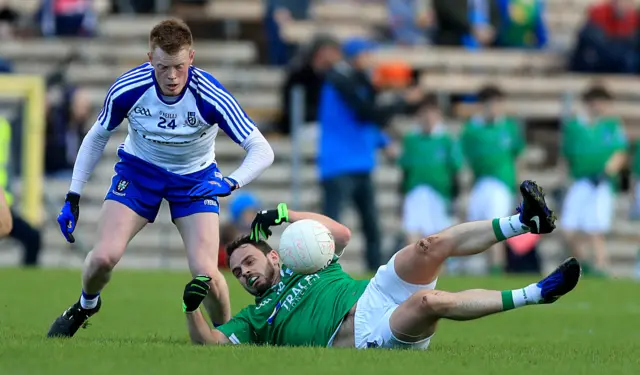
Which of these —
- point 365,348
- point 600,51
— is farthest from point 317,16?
point 365,348

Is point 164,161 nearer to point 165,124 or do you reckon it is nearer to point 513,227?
point 165,124

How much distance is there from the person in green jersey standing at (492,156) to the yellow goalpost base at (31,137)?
19.5ft

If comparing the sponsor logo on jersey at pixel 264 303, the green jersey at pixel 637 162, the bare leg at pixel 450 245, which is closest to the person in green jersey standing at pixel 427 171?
the green jersey at pixel 637 162

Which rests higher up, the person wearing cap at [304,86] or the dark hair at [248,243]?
the dark hair at [248,243]

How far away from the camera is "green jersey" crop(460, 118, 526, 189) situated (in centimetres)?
1845

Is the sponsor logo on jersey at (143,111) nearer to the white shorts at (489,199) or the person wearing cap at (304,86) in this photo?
the person wearing cap at (304,86)

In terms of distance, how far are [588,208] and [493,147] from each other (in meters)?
1.61

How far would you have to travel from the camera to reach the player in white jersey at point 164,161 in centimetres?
883

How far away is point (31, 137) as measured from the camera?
1859 cm

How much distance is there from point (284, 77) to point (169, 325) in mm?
10562

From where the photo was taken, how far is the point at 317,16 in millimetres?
22375

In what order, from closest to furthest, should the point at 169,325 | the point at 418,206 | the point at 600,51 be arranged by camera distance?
the point at 169,325 < the point at 418,206 < the point at 600,51

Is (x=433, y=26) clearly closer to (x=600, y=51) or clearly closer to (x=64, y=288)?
(x=600, y=51)

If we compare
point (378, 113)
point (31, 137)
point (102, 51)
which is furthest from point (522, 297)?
point (102, 51)
